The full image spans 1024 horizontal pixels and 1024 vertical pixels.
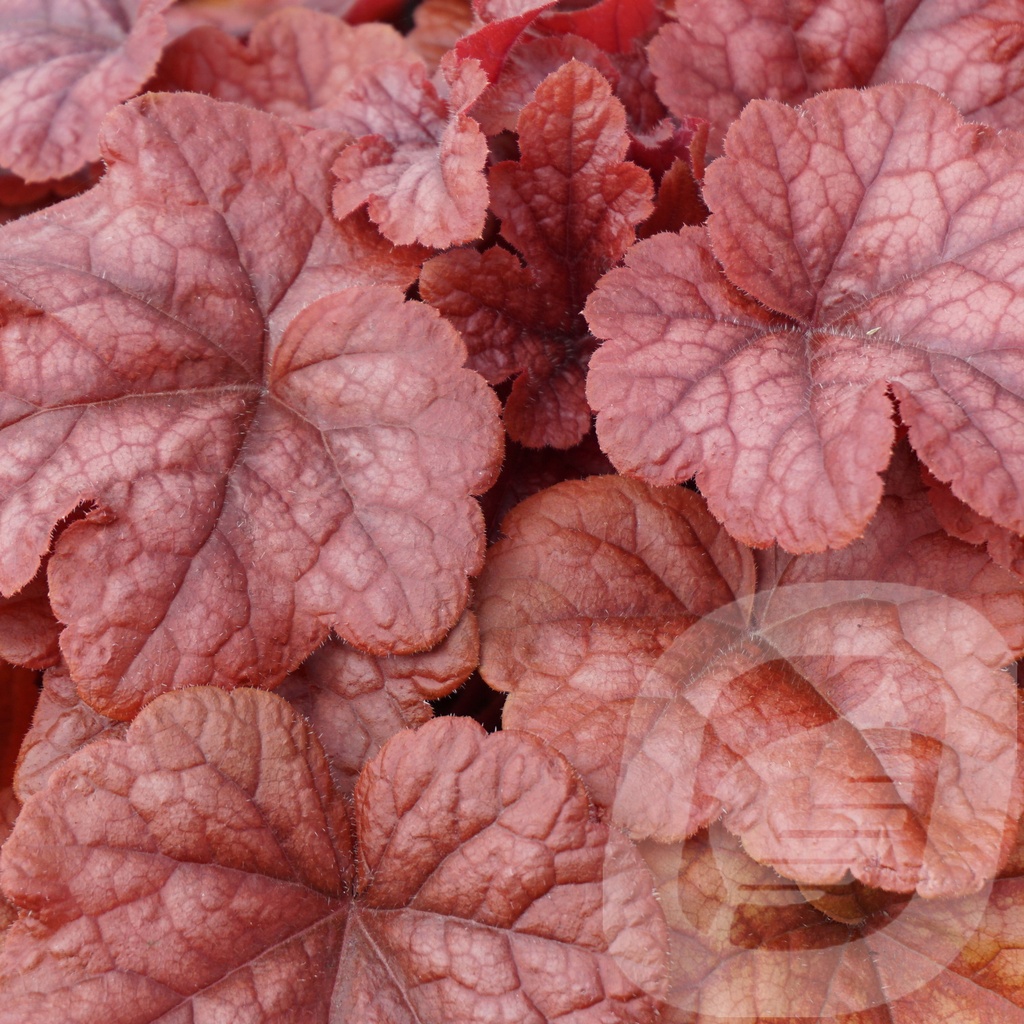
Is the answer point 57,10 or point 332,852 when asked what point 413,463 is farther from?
point 57,10

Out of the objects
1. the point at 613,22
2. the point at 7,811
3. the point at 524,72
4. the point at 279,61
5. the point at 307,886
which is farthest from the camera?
the point at 279,61

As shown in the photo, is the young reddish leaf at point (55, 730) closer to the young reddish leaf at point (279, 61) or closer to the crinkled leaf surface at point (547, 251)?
the crinkled leaf surface at point (547, 251)

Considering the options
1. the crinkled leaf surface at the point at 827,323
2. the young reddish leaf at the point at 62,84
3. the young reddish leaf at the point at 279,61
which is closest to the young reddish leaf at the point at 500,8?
the crinkled leaf surface at the point at 827,323

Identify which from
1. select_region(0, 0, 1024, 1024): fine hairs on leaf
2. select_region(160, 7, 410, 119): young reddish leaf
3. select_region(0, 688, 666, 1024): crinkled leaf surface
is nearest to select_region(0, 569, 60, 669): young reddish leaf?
select_region(0, 0, 1024, 1024): fine hairs on leaf

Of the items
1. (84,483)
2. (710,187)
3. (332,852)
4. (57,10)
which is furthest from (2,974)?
(57,10)

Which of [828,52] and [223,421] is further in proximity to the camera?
[828,52]

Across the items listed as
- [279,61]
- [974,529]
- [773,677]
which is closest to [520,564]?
[773,677]

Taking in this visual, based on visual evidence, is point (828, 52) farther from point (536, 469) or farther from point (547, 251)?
point (536, 469)
